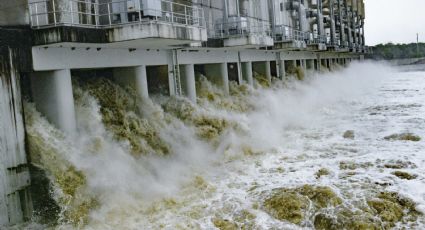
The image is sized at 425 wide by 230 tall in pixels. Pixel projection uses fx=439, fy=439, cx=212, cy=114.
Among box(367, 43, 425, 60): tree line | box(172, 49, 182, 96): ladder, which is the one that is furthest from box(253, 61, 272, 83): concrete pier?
box(367, 43, 425, 60): tree line

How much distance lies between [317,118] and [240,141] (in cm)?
723

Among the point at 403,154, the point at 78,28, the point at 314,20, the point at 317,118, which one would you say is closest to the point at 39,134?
the point at 78,28

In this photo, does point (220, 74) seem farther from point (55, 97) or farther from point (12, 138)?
point (12, 138)

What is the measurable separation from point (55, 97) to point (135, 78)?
10.8 feet

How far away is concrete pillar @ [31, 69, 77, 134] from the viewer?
9.10 m

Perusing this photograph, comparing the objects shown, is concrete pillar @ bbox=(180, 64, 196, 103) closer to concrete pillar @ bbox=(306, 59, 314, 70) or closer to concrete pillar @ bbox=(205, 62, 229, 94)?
concrete pillar @ bbox=(205, 62, 229, 94)

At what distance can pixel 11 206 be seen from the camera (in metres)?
7.80

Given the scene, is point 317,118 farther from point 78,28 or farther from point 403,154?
point 78,28

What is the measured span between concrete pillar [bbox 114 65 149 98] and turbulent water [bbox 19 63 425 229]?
0.34 metres

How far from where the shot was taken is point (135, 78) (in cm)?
1213

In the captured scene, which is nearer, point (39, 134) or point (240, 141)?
point (39, 134)

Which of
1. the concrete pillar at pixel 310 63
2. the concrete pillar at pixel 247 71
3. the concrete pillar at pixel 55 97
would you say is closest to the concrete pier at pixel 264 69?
the concrete pillar at pixel 247 71

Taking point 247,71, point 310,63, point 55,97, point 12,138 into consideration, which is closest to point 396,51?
point 310,63

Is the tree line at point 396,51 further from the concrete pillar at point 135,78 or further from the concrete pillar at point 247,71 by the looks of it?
the concrete pillar at point 135,78
